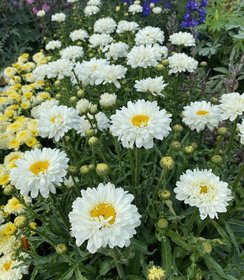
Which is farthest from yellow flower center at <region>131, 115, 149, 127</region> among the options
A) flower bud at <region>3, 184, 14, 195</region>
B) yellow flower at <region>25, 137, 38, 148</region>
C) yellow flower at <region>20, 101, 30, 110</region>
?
yellow flower at <region>20, 101, 30, 110</region>

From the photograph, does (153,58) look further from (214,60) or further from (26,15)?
(26,15)

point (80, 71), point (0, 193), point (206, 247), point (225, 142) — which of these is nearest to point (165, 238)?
point (206, 247)

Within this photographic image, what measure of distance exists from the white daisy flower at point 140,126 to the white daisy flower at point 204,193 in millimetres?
263

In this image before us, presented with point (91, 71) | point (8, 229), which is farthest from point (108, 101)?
point (8, 229)

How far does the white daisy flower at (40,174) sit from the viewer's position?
5.49ft

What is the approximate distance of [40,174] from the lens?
1674 mm

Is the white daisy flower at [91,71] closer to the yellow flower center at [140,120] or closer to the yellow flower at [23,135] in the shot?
the yellow flower at [23,135]

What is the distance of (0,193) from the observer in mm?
2938

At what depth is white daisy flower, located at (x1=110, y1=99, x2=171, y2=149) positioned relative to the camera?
67.0 inches

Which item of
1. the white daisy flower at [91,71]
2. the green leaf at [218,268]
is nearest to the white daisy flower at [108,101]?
the white daisy flower at [91,71]

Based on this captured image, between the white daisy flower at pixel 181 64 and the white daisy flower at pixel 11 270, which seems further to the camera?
the white daisy flower at pixel 181 64

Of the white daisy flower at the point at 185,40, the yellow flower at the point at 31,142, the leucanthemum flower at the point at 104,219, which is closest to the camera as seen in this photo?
the leucanthemum flower at the point at 104,219

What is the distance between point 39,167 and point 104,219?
0.51m

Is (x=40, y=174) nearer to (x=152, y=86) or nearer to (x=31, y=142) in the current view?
(x=152, y=86)
